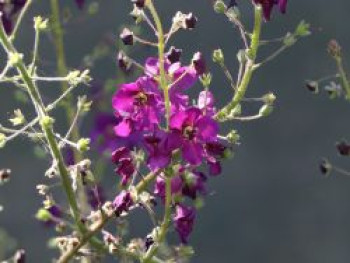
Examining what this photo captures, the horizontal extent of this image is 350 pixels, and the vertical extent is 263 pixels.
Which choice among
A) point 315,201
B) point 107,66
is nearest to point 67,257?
point 107,66

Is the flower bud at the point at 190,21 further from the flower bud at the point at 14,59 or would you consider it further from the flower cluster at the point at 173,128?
the flower bud at the point at 14,59

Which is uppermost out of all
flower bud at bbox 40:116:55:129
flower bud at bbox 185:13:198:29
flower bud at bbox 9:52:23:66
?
flower bud at bbox 9:52:23:66

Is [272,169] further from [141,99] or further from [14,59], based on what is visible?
[14,59]

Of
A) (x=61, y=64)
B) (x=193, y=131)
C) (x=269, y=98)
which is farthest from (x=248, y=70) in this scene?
(x=61, y=64)

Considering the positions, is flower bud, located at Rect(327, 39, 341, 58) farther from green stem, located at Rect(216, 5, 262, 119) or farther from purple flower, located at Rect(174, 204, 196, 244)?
purple flower, located at Rect(174, 204, 196, 244)

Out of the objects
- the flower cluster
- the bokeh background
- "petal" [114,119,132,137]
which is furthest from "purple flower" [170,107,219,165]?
the bokeh background

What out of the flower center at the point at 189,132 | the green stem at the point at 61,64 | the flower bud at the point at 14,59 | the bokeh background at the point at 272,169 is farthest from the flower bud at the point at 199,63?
the bokeh background at the point at 272,169

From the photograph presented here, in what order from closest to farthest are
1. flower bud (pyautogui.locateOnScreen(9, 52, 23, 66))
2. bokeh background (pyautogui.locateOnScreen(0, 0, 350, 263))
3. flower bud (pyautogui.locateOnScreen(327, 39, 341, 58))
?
flower bud (pyautogui.locateOnScreen(9, 52, 23, 66)) < flower bud (pyautogui.locateOnScreen(327, 39, 341, 58)) < bokeh background (pyautogui.locateOnScreen(0, 0, 350, 263))
